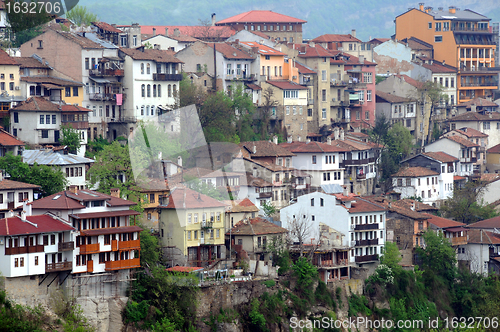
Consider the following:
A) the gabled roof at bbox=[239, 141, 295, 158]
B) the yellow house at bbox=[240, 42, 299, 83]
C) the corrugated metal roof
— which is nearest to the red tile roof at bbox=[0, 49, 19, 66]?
the corrugated metal roof

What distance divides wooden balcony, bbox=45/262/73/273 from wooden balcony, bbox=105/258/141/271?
2443 millimetres

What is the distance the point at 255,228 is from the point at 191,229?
5155 millimetres

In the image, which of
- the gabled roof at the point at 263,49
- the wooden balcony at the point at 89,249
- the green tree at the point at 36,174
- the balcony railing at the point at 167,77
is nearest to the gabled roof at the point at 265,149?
the balcony railing at the point at 167,77

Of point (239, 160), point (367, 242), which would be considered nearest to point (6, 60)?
point (239, 160)

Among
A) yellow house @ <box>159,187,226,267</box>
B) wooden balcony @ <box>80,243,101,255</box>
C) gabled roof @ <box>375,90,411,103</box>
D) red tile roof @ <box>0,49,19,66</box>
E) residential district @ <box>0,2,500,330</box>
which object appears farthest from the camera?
gabled roof @ <box>375,90,411,103</box>

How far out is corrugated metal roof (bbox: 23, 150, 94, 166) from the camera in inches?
2709

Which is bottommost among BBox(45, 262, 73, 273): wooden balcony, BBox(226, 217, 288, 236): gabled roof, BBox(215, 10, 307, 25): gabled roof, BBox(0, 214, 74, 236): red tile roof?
BBox(45, 262, 73, 273): wooden balcony

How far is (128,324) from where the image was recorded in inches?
2315

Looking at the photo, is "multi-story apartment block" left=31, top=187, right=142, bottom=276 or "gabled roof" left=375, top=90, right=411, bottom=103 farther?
"gabled roof" left=375, top=90, right=411, bottom=103

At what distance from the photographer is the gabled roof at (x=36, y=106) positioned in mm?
73938

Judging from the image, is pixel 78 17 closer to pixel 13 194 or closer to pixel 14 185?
pixel 14 185

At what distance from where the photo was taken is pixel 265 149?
84375 millimetres

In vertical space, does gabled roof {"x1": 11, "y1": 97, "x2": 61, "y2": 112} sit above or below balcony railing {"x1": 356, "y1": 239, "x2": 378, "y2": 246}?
above

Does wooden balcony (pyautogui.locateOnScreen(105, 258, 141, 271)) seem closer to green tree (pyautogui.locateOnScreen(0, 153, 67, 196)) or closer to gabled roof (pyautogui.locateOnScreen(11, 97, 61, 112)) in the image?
green tree (pyautogui.locateOnScreen(0, 153, 67, 196))
